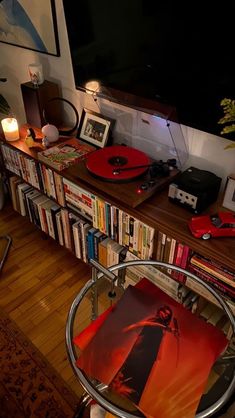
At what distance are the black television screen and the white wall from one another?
0.13 metres

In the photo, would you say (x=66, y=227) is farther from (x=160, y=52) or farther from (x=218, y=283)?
(x=160, y=52)

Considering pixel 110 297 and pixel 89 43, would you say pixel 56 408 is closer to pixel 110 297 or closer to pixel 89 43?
pixel 110 297

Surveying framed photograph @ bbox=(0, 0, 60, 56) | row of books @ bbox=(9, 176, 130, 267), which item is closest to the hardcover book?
row of books @ bbox=(9, 176, 130, 267)

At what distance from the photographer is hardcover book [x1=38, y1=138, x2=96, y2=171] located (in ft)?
4.90

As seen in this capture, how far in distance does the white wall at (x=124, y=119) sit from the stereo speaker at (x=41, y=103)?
0.26ft

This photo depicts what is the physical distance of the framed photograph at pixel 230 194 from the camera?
1.14 m

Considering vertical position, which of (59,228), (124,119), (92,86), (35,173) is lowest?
(59,228)

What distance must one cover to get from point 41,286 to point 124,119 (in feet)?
3.38

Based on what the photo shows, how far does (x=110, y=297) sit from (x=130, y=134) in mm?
868

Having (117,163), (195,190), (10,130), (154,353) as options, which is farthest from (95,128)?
(154,353)

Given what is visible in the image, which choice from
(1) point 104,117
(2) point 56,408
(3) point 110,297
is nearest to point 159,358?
(3) point 110,297

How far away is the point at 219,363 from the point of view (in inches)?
31.9

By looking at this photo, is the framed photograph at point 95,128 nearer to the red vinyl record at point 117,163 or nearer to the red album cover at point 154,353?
the red vinyl record at point 117,163

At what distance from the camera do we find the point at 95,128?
163 centimetres
